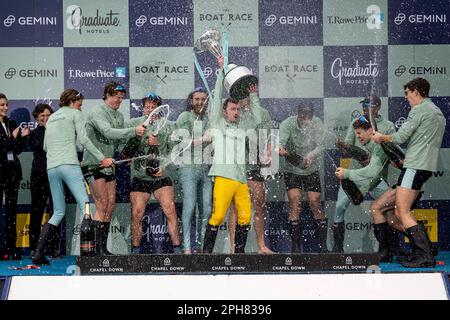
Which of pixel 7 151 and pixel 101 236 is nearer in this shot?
pixel 7 151

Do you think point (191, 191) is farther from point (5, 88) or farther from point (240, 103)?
point (5, 88)

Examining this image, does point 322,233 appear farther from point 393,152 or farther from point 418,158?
point 418,158

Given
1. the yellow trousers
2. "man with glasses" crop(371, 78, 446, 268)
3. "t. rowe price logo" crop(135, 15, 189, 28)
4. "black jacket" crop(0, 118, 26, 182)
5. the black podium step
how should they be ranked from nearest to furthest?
the black podium step
"man with glasses" crop(371, 78, 446, 268)
the yellow trousers
"black jacket" crop(0, 118, 26, 182)
"t. rowe price logo" crop(135, 15, 189, 28)

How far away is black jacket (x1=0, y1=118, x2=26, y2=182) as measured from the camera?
6492 mm

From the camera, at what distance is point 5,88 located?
693cm

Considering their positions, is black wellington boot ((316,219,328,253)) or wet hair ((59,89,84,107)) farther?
black wellington boot ((316,219,328,253))

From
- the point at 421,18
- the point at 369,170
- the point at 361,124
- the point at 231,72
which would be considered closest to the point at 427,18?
the point at 421,18

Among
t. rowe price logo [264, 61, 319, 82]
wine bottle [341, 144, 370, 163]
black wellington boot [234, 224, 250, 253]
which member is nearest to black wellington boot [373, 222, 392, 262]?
wine bottle [341, 144, 370, 163]

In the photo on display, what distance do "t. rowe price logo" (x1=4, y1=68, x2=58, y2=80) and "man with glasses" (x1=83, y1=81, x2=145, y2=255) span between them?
0.48 metres

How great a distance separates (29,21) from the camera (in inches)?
273

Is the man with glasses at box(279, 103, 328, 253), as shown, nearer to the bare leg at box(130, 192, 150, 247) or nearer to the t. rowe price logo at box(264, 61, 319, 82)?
the t. rowe price logo at box(264, 61, 319, 82)

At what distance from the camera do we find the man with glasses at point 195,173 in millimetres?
6672

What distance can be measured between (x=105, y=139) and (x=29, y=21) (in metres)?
1.11
